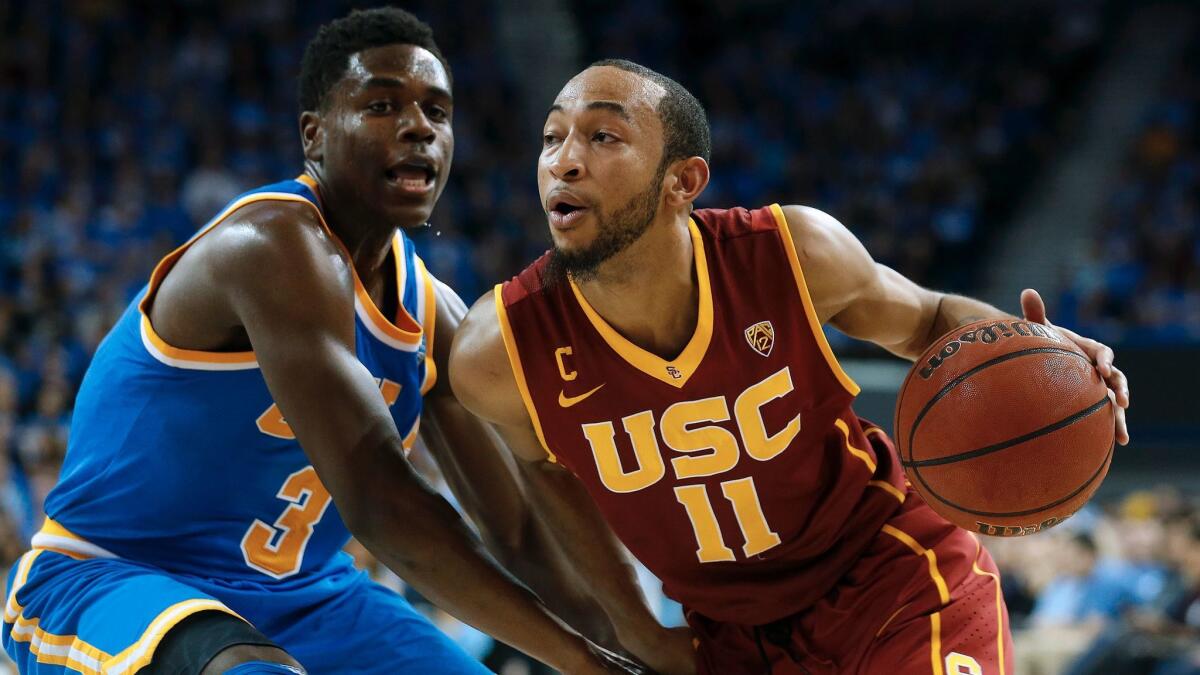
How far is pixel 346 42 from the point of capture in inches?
129

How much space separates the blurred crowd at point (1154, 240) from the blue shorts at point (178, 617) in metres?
8.39

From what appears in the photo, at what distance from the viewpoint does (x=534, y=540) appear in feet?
11.4

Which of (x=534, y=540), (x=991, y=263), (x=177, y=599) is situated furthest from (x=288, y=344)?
(x=991, y=263)

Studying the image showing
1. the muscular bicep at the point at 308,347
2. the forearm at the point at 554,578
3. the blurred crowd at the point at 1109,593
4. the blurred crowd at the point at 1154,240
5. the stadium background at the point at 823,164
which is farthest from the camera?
the blurred crowd at the point at 1154,240

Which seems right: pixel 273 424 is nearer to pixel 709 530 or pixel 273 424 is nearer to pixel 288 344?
pixel 288 344

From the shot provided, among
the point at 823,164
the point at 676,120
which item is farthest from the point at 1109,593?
the point at 676,120

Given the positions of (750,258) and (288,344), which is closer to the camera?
(288,344)

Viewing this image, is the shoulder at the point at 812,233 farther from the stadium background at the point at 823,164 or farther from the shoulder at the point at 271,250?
the stadium background at the point at 823,164

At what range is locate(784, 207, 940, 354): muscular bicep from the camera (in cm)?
303

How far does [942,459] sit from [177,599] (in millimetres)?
1700

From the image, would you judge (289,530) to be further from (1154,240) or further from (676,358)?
(1154,240)

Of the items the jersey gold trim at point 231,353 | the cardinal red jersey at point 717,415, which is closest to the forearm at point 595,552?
the cardinal red jersey at point 717,415

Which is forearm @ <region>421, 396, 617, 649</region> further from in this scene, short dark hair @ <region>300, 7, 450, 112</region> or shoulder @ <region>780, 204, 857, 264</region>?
shoulder @ <region>780, 204, 857, 264</region>

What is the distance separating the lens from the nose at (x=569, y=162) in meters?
2.86
